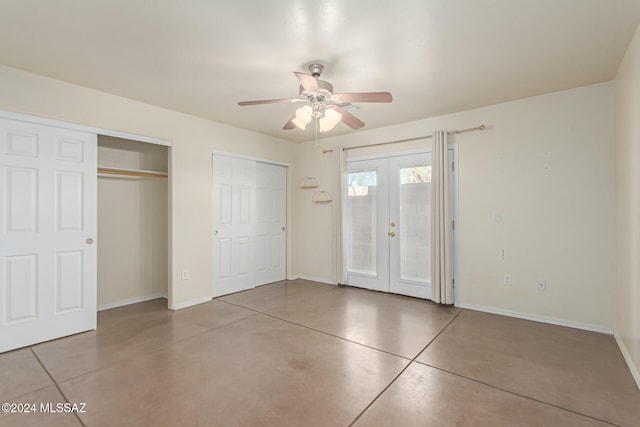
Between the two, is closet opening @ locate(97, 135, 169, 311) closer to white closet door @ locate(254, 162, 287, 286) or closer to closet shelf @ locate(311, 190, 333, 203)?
white closet door @ locate(254, 162, 287, 286)

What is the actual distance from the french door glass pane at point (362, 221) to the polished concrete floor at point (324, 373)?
1.38m

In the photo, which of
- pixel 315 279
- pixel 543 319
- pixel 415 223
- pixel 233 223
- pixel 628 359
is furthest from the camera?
pixel 315 279

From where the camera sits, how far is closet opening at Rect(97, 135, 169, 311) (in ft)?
13.4

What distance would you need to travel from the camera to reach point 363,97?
97.9 inches

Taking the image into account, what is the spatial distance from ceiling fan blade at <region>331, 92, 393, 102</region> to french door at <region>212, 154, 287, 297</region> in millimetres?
2721

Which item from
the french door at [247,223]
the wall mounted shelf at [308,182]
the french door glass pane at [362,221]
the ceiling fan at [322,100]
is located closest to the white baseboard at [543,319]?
the french door glass pane at [362,221]

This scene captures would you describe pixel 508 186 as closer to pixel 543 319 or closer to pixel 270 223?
pixel 543 319

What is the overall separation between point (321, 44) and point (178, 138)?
2625 mm

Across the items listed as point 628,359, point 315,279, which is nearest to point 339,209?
point 315,279

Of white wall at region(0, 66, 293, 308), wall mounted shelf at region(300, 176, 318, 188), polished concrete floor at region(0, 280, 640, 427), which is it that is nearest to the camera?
polished concrete floor at region(0, 280, 640, 427)

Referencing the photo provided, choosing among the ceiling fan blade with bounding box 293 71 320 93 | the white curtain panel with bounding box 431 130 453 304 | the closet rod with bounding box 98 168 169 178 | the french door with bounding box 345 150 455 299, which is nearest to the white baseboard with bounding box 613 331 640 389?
the white curtain panel with bounding box 431 130 453 304

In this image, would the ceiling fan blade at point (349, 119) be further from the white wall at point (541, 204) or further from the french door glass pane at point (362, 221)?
the french door glass pane at point (362, 221)

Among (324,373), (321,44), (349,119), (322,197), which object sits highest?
(321,44)

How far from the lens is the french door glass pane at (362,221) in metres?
4.99
